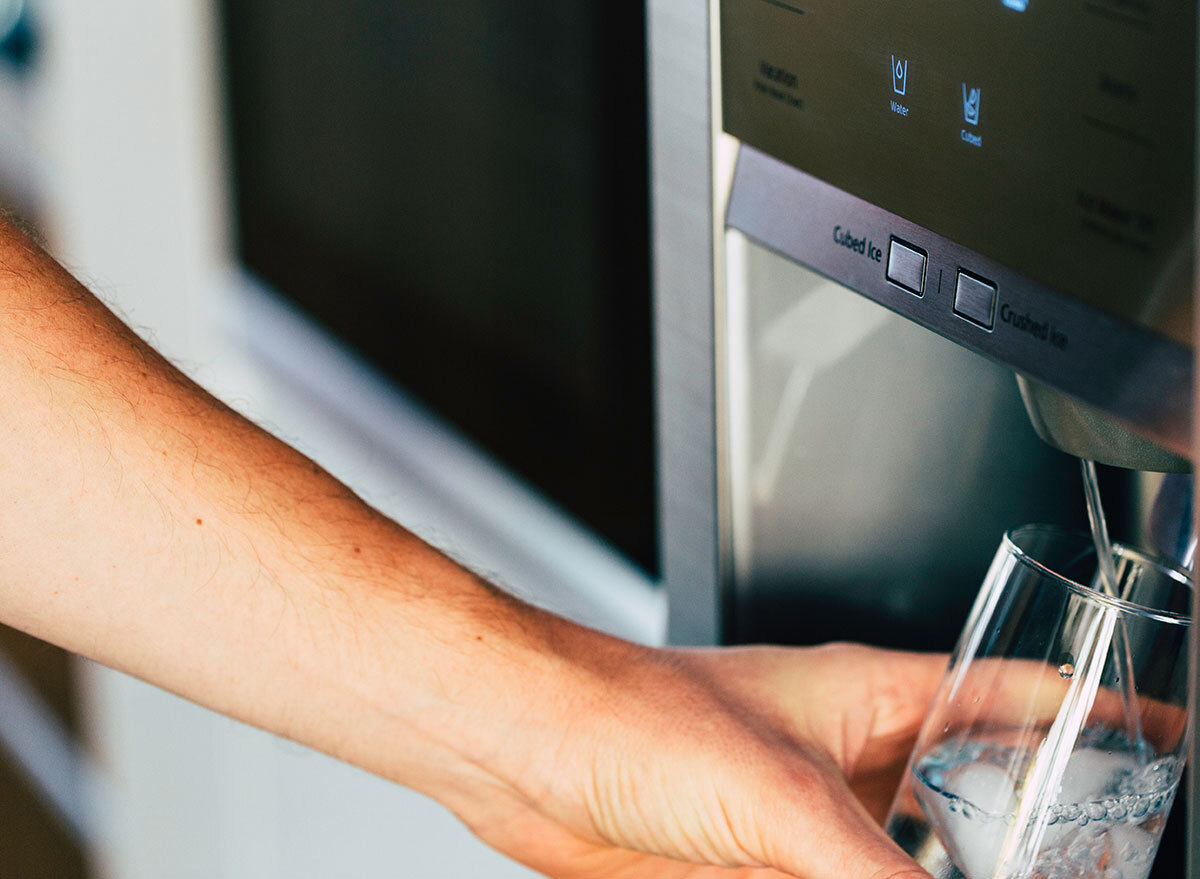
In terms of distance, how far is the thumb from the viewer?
0.39 meters

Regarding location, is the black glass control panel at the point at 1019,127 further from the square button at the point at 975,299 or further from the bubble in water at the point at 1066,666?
the bubble in water at the point at 1066,666

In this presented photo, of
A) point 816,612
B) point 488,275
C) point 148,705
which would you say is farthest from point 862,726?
point 148,705

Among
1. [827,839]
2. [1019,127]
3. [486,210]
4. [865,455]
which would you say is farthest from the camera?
[486,210]

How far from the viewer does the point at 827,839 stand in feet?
1.34

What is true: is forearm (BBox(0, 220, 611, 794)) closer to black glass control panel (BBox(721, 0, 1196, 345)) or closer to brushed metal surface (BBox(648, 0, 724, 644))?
brushed metal surface (BBox(648, 0, 724, 644))

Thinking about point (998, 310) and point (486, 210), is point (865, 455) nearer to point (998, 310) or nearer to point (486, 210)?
point (998, 310)

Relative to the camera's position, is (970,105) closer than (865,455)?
Yes

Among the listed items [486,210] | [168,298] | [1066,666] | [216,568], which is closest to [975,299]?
[1066,666]

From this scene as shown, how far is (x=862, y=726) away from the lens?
0.52m

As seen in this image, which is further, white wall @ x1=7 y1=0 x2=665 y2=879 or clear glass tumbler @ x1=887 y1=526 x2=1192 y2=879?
white wall @ x1=7 y1=0 x2=665 y2=879

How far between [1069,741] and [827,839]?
0.09 metres

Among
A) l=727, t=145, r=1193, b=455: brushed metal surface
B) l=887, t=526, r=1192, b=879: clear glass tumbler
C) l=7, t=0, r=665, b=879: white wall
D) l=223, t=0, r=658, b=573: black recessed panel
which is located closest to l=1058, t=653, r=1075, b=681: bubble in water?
l=887, t=526, r=1192, b=879: clear glass tumbler

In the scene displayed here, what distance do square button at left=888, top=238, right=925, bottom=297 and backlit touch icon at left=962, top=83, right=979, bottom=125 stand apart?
0.15 feet

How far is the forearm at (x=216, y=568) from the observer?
0.46 meters
